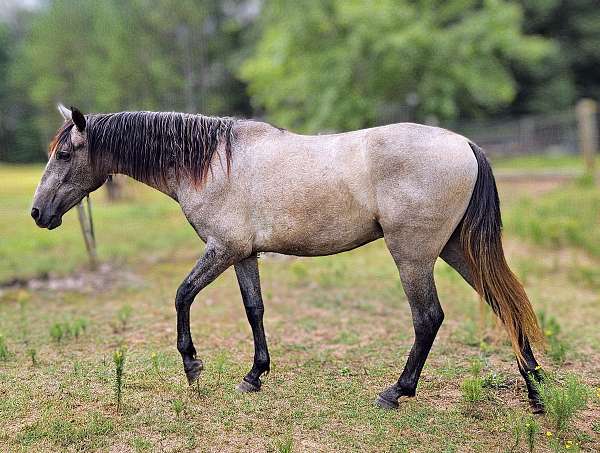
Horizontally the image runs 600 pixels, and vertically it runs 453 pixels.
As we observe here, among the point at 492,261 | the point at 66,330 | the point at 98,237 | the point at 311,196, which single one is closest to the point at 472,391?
the point at 492,261

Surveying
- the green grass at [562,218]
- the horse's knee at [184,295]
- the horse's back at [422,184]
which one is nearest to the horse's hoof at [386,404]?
the horse's back at [422,184]

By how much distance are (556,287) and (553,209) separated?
3444 millimetres

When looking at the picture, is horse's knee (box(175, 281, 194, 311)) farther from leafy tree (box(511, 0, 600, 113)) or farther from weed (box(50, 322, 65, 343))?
leafy tree (box(511, 0, 600, 113))

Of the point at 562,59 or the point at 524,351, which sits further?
the point at 562,59

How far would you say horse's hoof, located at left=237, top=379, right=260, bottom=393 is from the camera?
3.82 meters

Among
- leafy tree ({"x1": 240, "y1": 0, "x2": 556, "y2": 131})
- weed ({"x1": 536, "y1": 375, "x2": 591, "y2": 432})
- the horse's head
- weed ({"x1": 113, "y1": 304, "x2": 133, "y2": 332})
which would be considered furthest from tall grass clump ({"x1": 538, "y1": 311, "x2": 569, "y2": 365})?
leafy tree ({"x1": 240, "y1": 0, "x2": 556, "y2": 131})

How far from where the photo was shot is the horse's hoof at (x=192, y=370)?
3799 millimetres

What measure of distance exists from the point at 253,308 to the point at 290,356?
97 centimetres

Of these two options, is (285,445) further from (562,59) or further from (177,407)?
(562,59)

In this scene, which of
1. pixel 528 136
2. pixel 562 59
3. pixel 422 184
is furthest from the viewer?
pixel 562 59

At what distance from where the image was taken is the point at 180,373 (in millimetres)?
4125

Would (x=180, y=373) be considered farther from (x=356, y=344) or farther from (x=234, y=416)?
(x=356, y=344)

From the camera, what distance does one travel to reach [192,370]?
12.5ft

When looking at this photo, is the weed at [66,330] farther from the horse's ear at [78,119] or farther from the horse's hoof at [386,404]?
the horse's hoof at [386,404]
